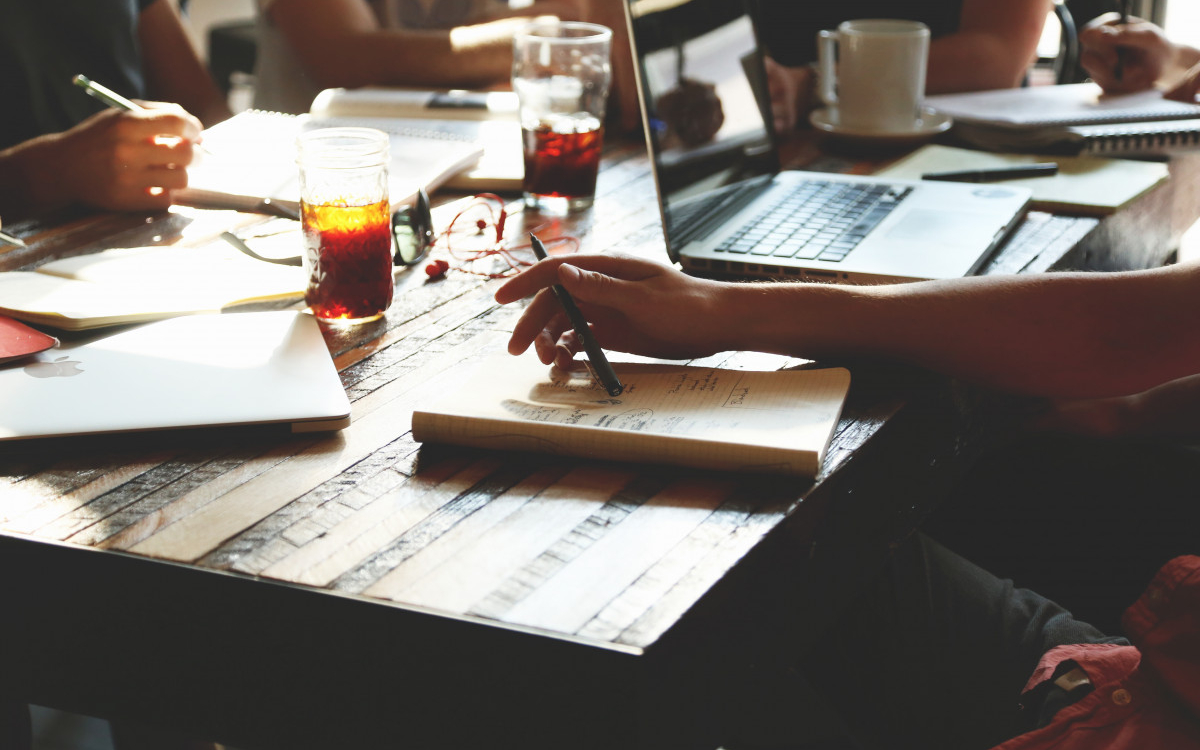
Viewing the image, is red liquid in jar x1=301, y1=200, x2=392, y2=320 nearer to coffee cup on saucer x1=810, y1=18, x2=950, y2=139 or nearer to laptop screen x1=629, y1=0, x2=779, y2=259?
A: laptop screen x1=629, y1=0, x2=779, y2=259

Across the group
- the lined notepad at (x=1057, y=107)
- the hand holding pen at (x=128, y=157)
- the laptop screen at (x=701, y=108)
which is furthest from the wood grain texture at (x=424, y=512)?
the lined notepad at (x=1057, y=107)

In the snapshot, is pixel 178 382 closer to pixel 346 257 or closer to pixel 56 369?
pixel 56 369

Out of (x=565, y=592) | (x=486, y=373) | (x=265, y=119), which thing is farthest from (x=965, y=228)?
(x=265, y=119)

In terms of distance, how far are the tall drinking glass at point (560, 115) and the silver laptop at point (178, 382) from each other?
51cm

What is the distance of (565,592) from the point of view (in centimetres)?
57

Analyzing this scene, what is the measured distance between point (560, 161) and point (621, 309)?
55 cm

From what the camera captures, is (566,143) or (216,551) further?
(566,143)

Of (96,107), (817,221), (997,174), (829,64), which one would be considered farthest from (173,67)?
(997,174)

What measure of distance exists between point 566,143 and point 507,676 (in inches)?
35.8

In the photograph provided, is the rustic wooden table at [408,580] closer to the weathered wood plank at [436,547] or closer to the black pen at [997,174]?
the weathered wood plank at [436,547]

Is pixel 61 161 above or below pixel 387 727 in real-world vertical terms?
above

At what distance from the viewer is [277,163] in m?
1.44

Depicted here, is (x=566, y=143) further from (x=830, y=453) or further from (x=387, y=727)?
(x=387, y=727)

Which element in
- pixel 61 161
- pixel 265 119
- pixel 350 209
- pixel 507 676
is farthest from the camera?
pixel 265 119
